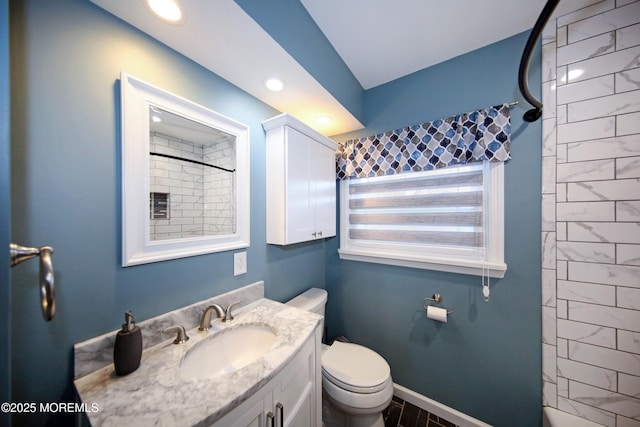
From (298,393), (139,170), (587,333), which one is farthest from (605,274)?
(139,170)

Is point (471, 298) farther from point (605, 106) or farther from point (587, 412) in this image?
point (605, 106)

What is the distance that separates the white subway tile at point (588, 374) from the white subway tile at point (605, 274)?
0.45 m

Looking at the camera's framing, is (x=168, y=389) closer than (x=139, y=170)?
Yes

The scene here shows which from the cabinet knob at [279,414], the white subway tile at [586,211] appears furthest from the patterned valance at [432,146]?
the cabinet knob at [279,414]

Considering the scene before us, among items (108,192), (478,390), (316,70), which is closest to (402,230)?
(478,390)

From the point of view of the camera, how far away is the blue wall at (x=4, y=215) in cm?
42

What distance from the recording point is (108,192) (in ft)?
2.54

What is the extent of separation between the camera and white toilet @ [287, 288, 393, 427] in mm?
1125

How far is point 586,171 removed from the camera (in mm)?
1036

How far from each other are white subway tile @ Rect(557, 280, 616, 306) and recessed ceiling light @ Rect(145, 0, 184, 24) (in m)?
2.21

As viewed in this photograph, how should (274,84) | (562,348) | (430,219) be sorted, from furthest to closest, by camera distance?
(430,219) → (274,84) → (562,348)

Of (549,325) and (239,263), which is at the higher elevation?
(239,263)

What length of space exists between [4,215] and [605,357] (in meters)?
2.31

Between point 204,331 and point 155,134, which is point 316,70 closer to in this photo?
point 155,134
